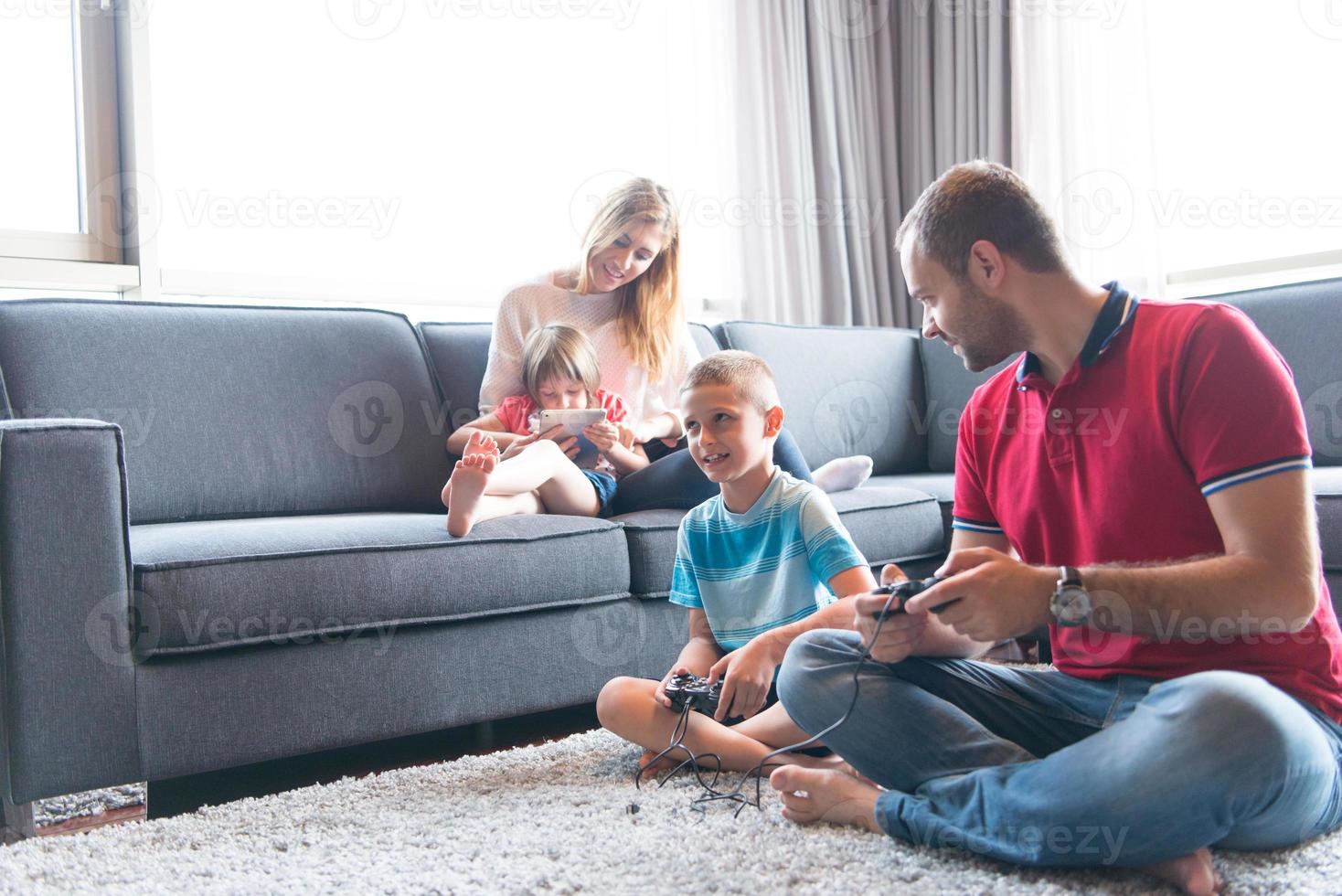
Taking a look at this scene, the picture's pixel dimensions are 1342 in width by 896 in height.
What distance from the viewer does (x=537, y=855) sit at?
4.20 ft

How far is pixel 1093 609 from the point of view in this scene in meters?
1.04

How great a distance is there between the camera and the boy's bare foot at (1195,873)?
1061 mm

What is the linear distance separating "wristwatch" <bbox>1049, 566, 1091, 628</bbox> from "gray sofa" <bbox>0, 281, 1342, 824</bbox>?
103 cm

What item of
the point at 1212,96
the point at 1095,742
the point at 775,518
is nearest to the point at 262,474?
the point at 775,518

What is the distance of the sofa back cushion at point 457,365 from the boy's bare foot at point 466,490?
27.0 inches

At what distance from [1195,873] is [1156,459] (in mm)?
404

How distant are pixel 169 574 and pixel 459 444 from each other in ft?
2.94

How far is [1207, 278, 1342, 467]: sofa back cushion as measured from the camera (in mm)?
2494

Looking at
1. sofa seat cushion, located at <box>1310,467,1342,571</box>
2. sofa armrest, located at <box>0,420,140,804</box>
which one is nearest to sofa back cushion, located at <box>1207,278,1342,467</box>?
sofa seat cushion, located at <box>1310,467,1342,571</box>
